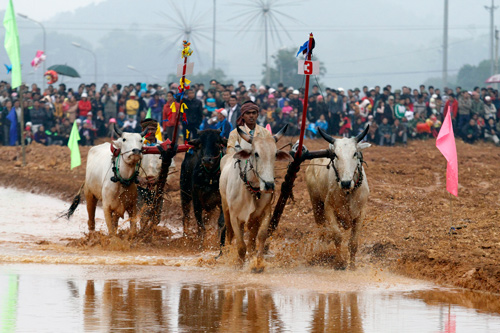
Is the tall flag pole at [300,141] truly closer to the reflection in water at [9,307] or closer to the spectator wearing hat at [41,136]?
the reflection in water at [9,307]

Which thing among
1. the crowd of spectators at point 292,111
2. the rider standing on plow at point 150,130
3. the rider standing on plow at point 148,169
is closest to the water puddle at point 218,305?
the rider standing on plow at point 148,169

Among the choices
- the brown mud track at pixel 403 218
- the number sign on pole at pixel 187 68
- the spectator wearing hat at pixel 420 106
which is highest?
the spectator wearing hat at pixel 420 106

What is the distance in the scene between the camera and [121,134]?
12180 mm

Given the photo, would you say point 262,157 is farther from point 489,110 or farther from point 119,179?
point 489,110

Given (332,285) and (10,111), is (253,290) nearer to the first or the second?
(332,285)

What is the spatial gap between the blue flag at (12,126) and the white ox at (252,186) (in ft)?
57.1

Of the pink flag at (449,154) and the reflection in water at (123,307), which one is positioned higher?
the pink flag at (449,154)

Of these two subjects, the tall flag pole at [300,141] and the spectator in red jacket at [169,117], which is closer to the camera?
the tall flag pole at [300,141]

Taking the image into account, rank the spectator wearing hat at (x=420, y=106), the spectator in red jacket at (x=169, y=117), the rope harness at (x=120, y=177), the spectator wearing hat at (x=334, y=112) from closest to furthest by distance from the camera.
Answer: the rope harness at (x=120, y=177)
the spectator in red jacket at (x=169, y=117)
the spectator wearing hat at (x=334, y=112)
the spectator wearing hat at (x=420, y=106)

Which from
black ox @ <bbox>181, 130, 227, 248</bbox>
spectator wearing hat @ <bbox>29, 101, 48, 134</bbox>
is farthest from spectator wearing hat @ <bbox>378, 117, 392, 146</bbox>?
black ox @ <bbox>181, 130, 227, 248</bbox>

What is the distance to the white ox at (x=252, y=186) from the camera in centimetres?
984

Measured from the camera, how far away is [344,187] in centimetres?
1022

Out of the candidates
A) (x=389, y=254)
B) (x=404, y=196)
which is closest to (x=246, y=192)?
(x=389, y=254)

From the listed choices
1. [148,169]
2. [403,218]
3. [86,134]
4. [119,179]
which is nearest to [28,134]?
[86,134]
